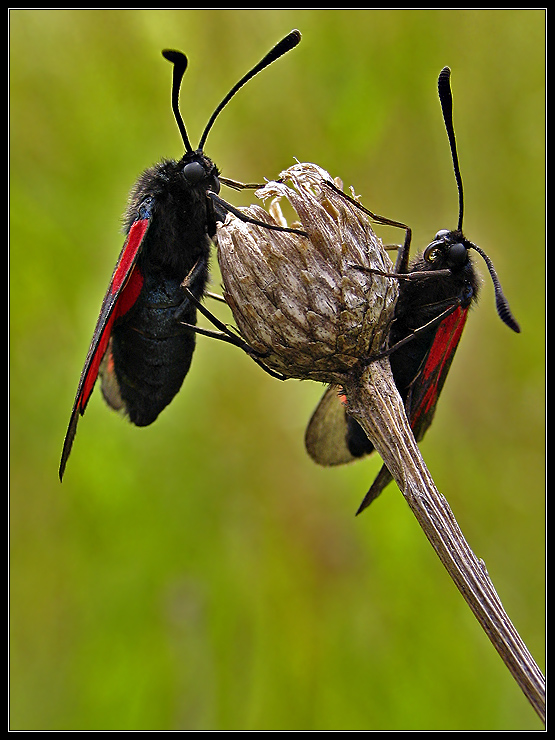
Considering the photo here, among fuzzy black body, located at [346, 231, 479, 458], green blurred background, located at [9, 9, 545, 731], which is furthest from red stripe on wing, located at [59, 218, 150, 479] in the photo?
fuzzy black body, located at [346, 231, 479, 458]

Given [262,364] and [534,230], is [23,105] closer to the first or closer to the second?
[262,364]

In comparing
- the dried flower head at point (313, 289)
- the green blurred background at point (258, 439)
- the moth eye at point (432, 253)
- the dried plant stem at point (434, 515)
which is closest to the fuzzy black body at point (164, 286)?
the green blurred background at point (258, 439)

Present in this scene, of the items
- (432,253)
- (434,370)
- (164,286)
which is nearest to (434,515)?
(434,370)

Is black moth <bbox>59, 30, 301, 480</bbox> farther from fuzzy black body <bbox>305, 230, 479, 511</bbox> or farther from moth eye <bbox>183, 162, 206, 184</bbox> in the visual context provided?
fuzzy black body <bbox>305, 230, 479, 511</bbox>

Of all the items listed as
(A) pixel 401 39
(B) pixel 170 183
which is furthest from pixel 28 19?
(A) pixel 401 39

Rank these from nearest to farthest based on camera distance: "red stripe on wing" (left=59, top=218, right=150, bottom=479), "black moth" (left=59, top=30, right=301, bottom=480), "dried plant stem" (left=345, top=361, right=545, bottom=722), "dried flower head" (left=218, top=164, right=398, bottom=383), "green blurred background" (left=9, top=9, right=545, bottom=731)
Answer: "dried plant stem" (left=345, top=361, right=545, bottom=722) < "dried flower head" (left=218, top=164, right=398, bottom=383) < "red stripe on wing" (left=59, top=218, right=150, bottom=479) < "black moth" (left=59, top=30, right=301, bottom=480) < "green blurred background" (left=9, top=9, right=545, bottom=731)

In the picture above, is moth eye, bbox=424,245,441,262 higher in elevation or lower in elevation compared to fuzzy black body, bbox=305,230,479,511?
higher

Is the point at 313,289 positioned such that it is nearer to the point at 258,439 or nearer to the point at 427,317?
the point at 427,317
